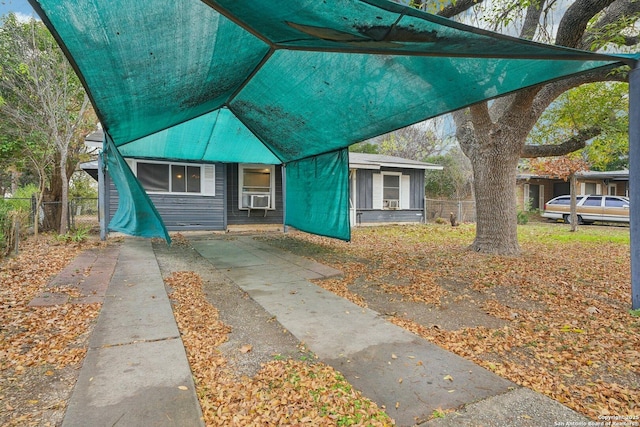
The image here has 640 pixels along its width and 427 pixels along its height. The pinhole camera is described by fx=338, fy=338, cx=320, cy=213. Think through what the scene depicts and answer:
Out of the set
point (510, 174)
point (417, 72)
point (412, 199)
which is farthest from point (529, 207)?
point (417, 72)

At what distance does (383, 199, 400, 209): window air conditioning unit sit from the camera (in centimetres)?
1472

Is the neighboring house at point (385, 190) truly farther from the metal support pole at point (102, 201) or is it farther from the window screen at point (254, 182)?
the metal support pole at point (102, 201)

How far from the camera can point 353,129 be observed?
5957 mm

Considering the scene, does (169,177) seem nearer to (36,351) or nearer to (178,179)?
(178,179)

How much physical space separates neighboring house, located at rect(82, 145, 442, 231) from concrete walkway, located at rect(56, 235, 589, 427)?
20.9 feet

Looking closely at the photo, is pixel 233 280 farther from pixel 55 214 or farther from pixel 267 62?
pixel 55 214

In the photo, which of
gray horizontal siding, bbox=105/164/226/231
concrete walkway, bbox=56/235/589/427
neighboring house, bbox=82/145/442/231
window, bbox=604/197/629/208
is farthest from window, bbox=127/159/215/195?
window, bbox=604/197/629/208

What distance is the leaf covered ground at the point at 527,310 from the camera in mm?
2271

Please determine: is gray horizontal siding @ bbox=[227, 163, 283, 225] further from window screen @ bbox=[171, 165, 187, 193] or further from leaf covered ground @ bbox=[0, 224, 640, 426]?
leaf covered ground @ bbox=[0, 224, 640, 426]

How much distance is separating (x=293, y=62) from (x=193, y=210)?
746 centimetres

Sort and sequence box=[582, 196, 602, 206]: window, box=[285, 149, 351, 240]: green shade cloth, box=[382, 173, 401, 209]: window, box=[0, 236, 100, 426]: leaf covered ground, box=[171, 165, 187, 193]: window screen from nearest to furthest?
box=[0, 236, 100, 426]: leaf covered ground < box=[285, 149, 351, 240]: green shade cloth < box=[171, 165, 187, 193]: window screen < box=[382, 173, 401, 209]: window < box=[582, 196, 602, 206]: window

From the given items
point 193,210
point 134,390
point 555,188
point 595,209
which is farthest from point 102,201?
point 555,188

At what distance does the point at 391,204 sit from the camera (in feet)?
48.8

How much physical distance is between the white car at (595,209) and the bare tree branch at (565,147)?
34.2 feet
